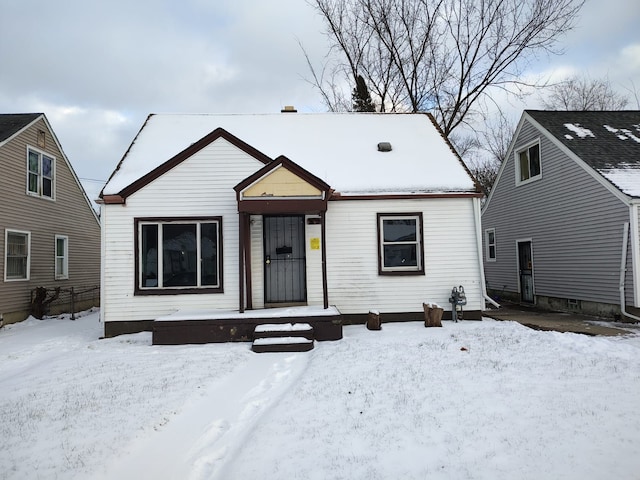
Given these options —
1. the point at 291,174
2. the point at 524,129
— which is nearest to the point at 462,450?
the point at 291,174

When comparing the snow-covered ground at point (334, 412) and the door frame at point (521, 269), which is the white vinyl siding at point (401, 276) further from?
the door frame at point (521, 269)

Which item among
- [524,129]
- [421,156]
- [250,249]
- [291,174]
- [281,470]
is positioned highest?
[524,129]

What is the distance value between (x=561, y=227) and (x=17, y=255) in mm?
15918

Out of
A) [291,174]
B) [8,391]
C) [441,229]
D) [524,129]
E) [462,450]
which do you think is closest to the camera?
[462,450]

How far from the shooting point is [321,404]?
5078 mm

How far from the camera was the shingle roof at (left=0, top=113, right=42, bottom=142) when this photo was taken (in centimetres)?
1312

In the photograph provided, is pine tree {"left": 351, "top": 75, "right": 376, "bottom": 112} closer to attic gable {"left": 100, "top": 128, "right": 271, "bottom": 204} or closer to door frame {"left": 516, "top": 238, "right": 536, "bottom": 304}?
door frame {"left": 516, "top": 238, "right": 536, "bottom": 304}

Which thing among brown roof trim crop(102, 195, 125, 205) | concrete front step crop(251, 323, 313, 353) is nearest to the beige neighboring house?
brown roof trim crop(102, 195, 125, 205)

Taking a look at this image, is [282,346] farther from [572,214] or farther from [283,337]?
[572,214]

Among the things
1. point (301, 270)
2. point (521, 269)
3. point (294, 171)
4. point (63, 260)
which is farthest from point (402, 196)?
point (63, 260)

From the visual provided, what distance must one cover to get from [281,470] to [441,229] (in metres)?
8.16

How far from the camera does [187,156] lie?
10.4 metres

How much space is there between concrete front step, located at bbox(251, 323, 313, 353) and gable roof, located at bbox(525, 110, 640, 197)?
27.3ft

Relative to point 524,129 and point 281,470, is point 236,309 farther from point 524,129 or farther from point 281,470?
point 524,129
